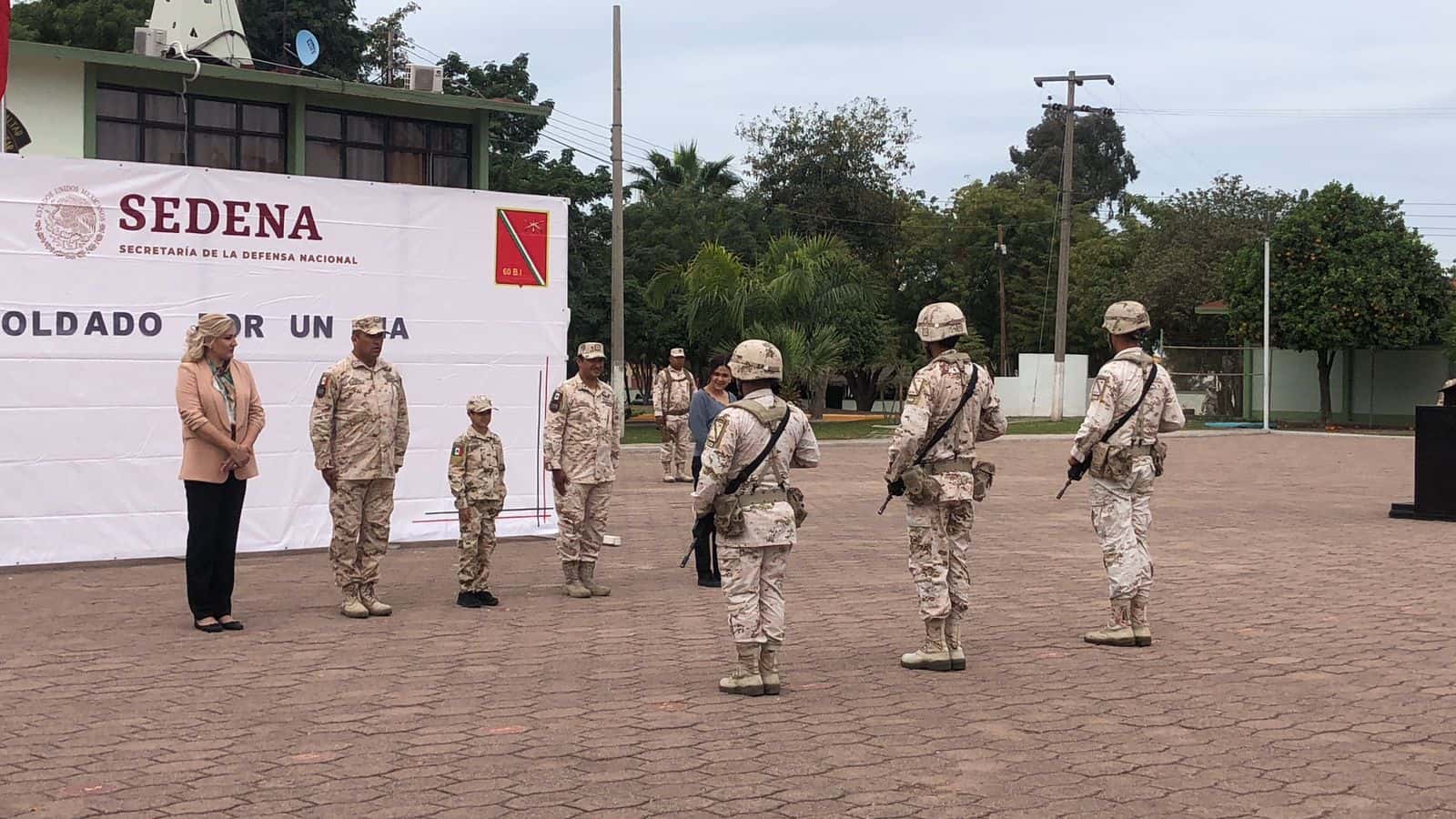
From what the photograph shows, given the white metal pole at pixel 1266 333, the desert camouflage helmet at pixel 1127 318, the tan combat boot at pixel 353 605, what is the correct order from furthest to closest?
the white metal pole at pixel 1266 333 → the tan combat boot at pixel 353 605 → the desert camouflage helmet at pixel 1127 318

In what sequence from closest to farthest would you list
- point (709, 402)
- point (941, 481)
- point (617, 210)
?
1. point (941, 481)
2. point (709, 402)
3. point (617, 210)

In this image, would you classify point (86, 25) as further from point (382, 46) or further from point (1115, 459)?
point (1115, 459)

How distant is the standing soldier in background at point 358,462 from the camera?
9.66 metres

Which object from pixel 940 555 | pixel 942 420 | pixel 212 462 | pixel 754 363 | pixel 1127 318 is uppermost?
pixel 1127 318

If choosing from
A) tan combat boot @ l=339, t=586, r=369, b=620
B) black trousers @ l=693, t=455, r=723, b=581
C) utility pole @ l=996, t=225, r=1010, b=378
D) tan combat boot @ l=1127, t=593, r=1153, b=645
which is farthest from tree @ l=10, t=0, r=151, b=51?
tan combat boot @ l=1127, t=593, r=1153, b=645

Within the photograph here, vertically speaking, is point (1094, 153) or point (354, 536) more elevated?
point (1094, 153)

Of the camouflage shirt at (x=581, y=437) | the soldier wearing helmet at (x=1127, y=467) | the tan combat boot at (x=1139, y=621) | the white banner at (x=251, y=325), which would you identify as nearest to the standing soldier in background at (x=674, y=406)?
the white banner at (x=251, y=325)

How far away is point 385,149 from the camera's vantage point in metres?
27.7

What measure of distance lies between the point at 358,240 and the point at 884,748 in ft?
26.8

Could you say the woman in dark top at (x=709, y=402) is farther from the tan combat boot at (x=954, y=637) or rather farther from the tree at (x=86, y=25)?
the tree at (x=86, y=25)

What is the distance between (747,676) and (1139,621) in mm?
2653

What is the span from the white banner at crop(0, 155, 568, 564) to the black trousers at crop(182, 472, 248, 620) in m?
2.95

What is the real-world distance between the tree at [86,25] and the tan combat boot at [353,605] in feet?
118

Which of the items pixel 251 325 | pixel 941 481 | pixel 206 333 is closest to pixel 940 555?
pixel 941 481
